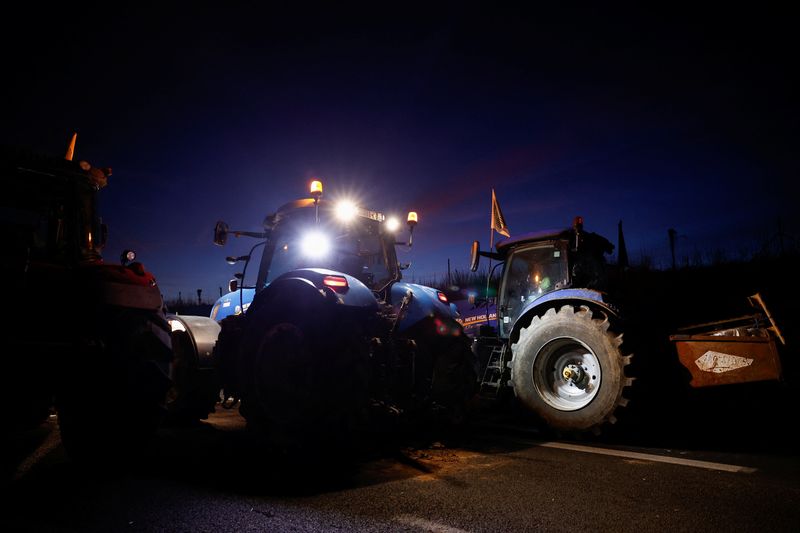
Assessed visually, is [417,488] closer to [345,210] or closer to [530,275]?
[345,210]

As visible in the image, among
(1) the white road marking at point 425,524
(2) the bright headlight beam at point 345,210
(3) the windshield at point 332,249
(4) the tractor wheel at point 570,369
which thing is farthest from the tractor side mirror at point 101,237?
→ (4) the tractor wheel at point 570,369

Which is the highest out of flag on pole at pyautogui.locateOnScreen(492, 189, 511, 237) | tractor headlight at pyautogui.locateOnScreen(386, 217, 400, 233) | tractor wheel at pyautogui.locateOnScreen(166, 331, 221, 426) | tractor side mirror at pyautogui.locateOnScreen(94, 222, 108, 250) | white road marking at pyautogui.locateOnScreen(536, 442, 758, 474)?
flag on pole at pyautogui.locateOnScreen(492, 189, 511, 237)

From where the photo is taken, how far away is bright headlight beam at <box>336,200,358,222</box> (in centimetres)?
542

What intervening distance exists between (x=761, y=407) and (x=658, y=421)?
1.26 meters

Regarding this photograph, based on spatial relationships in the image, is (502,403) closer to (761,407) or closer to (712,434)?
(712,434)

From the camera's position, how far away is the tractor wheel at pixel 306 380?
401 cm

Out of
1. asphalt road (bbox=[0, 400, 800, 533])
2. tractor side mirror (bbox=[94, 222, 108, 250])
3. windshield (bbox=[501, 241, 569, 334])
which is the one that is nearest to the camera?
asphalt road (bbox=[0, 400, 800, 533])

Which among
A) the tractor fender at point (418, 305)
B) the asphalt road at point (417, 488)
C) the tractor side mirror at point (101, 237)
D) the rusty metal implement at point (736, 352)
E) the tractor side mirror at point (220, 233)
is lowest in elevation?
the asphalt road at point (417, 488)

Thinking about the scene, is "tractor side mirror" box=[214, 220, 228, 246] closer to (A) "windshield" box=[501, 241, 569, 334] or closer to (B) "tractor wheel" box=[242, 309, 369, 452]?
(B) "tractor wheel" box=[242, 309, 369, 452]

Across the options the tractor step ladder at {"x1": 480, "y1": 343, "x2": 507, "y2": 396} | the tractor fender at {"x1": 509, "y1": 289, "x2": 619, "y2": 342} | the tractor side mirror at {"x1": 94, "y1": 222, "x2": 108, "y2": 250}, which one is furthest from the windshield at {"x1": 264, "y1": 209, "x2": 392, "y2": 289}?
the tractor step ladder at {"x1": 480, "y1": 343, "x2": 507, "y2": 396}

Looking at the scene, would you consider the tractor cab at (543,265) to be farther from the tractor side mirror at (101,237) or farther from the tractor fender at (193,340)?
the tractor side mirror at (101,237)

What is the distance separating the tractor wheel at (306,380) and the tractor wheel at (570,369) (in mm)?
2418

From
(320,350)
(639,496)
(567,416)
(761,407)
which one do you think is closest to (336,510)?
(320,350)

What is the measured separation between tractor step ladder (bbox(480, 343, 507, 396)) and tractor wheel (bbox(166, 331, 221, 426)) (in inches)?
133
